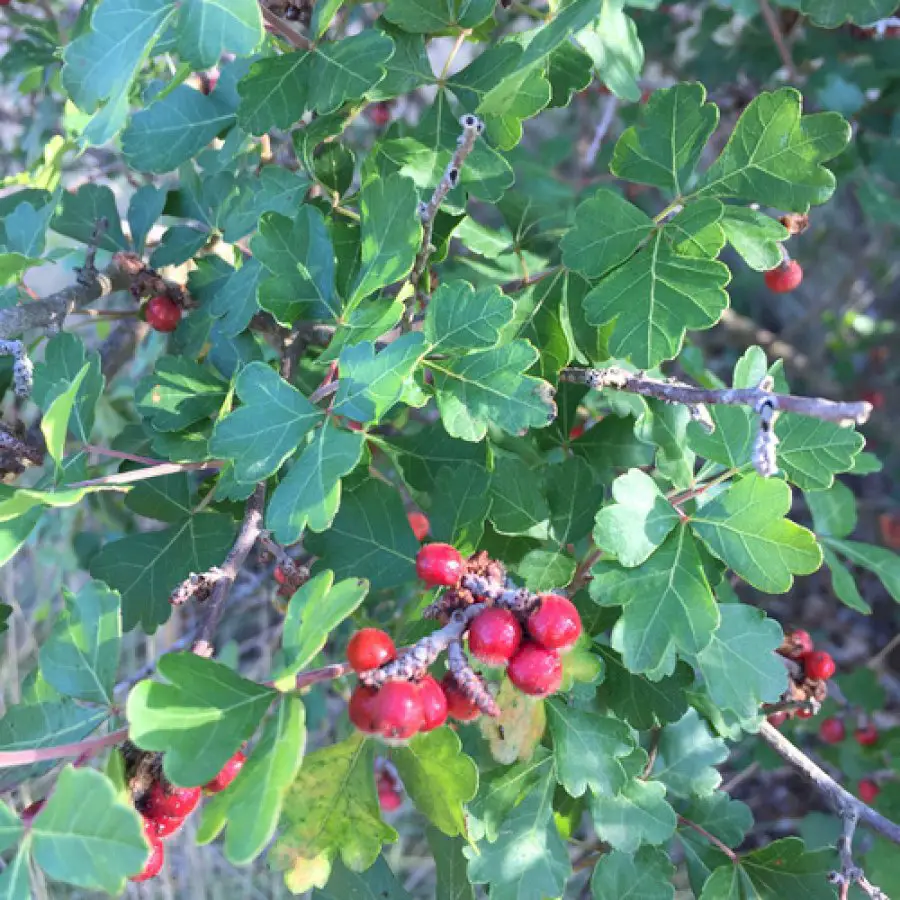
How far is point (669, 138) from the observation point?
1.33 m

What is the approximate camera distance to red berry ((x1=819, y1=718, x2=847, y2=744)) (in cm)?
247

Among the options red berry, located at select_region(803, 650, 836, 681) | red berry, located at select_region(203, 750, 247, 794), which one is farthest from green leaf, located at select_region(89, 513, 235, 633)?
red berry, located at select_region(803, 650, 836, 681)

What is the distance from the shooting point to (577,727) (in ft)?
4.23

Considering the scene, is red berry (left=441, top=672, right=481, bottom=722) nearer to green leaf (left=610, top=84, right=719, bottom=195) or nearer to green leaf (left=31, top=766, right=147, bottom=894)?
green leaf (left=31, top=766, right=147, bottom=894)

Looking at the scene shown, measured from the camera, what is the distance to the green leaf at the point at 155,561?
152 centimetres

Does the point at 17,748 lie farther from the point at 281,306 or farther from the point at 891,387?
the point at 891,387

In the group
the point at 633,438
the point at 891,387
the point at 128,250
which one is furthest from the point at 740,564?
the point at 891,387

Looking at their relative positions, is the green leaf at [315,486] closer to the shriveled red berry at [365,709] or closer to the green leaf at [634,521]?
the shriveled red berry at [365,709]

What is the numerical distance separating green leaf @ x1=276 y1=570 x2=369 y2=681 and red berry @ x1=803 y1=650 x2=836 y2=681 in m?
1.10

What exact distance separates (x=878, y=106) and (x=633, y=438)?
1.55m

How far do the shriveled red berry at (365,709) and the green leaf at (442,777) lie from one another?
0.62 ft

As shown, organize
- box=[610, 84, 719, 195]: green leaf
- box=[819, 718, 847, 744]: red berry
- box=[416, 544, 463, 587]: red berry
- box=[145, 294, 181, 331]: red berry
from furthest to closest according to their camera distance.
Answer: box=[819, 718, 847, 744]: red berry < box=[145, 294, 181, 331]: red berry < box=[610, 84, 719, 195]: green leaf < box=[416, 544, 463, 587]: red berry

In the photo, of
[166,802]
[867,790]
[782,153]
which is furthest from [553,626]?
[867,790]

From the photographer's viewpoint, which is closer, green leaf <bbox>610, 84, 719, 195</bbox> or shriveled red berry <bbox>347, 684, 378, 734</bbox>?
shriveled red berry <bbox>347, 684, 378, 734</bbox>
